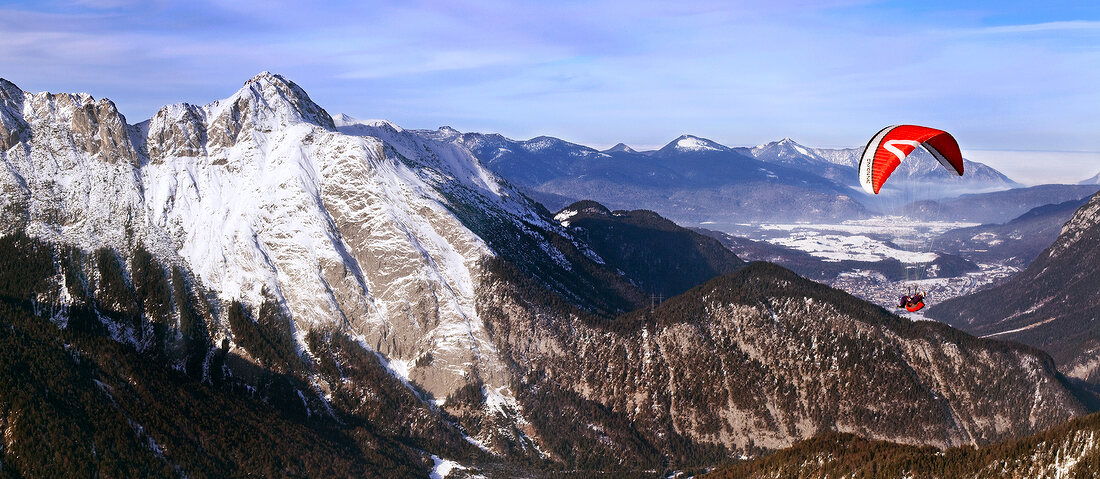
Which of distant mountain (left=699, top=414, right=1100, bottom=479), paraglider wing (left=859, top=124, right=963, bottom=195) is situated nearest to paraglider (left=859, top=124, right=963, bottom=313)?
paraglider wing (left=859, top=124, right=963, bottom=195)

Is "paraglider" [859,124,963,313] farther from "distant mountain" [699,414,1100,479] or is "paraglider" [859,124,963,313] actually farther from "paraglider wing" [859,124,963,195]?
"distant mountain" [699,414,1100,479]

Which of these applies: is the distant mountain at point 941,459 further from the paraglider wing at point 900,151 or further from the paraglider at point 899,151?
the paraglider wing at point 900,151

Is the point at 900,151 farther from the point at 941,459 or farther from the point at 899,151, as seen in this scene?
the point at 941,459

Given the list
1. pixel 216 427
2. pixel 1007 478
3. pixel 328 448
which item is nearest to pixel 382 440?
pixel 328 448

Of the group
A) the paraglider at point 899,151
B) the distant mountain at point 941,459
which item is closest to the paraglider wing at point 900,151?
the paraglider at point 899,151

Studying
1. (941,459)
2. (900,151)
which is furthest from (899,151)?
(941,459)

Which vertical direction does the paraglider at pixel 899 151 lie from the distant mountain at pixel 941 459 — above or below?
above
